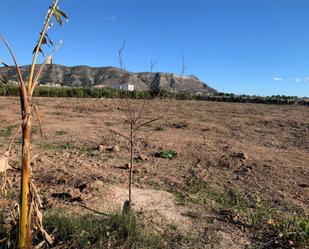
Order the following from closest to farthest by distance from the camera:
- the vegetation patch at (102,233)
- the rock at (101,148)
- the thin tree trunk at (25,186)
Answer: the thin tree trunk at (25,186) < the vegetation patch at (102,233) < the rock at (101,148)

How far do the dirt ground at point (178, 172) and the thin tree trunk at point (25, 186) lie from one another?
4.14 feet

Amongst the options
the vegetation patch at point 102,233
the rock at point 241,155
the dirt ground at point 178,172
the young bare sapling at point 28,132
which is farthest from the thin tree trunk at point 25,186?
the rock at point 241,155

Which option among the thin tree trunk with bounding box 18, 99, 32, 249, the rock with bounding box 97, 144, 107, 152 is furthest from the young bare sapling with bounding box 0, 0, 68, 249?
the rock with bounding box 97, 144, 107, 152

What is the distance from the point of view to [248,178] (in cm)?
573

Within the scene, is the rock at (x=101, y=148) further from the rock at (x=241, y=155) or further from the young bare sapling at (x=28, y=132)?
the young bare sapling at (x=28, y=132)

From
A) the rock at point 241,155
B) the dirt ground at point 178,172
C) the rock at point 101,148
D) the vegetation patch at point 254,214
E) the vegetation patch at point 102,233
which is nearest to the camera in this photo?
the vegetation patch at point 102,233

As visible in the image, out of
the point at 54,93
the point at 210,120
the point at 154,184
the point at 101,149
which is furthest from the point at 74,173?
the point at 54,93

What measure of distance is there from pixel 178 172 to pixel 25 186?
3.56 metres

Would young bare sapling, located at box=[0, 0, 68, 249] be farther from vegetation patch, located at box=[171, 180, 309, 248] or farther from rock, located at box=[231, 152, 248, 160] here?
rock, located at box=[231, 152, 248, 160]

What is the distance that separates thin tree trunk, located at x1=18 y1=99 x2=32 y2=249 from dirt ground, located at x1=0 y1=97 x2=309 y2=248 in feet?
4.14

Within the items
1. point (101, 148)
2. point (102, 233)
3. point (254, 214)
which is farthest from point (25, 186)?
point (101, 148)

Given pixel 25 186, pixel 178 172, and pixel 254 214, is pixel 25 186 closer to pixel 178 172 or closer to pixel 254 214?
pixel 254 214

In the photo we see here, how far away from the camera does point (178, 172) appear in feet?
19.4

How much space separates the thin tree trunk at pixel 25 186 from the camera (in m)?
2.50
